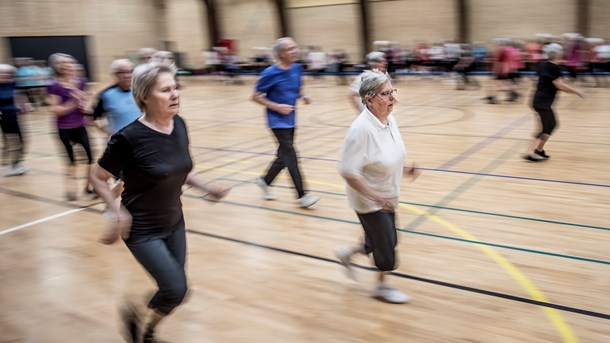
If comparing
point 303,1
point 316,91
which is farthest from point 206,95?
point 303,1

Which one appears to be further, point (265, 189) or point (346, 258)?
point (265, 189)

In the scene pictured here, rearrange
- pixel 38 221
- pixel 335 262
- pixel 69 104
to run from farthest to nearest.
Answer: pixel 69 104 < pixel 38 221 < pixel 335 262

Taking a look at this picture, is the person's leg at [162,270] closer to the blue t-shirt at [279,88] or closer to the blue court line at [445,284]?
the blue court line at [445,284]

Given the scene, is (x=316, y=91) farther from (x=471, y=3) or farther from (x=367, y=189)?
(x=367, y=189)

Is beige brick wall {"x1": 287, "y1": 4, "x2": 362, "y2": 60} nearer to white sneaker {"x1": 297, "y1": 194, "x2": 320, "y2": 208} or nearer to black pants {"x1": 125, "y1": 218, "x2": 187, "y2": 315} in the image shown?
white sneaker {"x1": 297, "y1": 194, "x2": 320, "y2": 208}

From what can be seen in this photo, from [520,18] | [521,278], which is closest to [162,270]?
[521,278]

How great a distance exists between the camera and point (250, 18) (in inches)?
1085

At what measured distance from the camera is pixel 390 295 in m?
3.73

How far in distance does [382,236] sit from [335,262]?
115cm

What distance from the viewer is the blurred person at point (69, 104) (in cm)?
608

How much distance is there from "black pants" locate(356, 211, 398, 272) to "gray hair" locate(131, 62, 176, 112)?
5.15 feet

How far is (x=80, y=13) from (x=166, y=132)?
2682 centimetres

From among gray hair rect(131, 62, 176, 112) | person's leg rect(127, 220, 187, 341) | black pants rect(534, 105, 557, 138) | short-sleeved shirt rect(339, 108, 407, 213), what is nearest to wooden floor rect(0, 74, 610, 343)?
black pants rect(534, 105, 557, 138)

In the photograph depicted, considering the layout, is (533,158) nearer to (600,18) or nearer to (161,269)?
(161,269)
